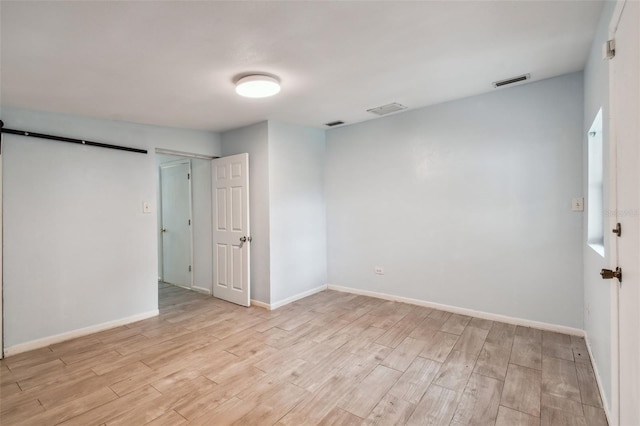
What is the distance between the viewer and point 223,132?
14.7 feet

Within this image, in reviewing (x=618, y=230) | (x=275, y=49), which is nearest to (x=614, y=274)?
(x=618, y=230)

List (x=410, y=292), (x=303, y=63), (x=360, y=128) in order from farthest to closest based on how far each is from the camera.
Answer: (x=360, y=128) → (x=410, y=292) → (x=303, y=63)

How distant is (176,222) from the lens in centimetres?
513

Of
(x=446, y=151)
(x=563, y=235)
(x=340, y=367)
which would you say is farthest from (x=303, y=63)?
(x=563, y=235)

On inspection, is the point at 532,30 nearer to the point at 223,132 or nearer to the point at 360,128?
the point at 360,128

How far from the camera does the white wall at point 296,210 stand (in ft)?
13.1

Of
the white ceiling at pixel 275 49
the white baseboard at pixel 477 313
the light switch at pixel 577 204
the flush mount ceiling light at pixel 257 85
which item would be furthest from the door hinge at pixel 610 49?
the white baseboard at pixel 477 313

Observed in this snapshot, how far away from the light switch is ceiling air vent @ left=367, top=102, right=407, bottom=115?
77.9 inches

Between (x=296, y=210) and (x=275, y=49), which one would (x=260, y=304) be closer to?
(x=296, y=210)

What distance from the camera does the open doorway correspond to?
4664 millimetres

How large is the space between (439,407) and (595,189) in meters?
2.21

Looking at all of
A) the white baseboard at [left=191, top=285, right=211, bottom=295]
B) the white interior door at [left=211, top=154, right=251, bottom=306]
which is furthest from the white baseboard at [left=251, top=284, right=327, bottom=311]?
the white baseboard at [left=191, top=285, right=211, bottom=295]

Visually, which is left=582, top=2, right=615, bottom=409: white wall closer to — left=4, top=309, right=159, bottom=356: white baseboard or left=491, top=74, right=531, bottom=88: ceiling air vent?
left=491, top=74, right=531, bottom=88: ceiling air vent

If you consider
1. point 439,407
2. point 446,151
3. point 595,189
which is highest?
point 446,151
